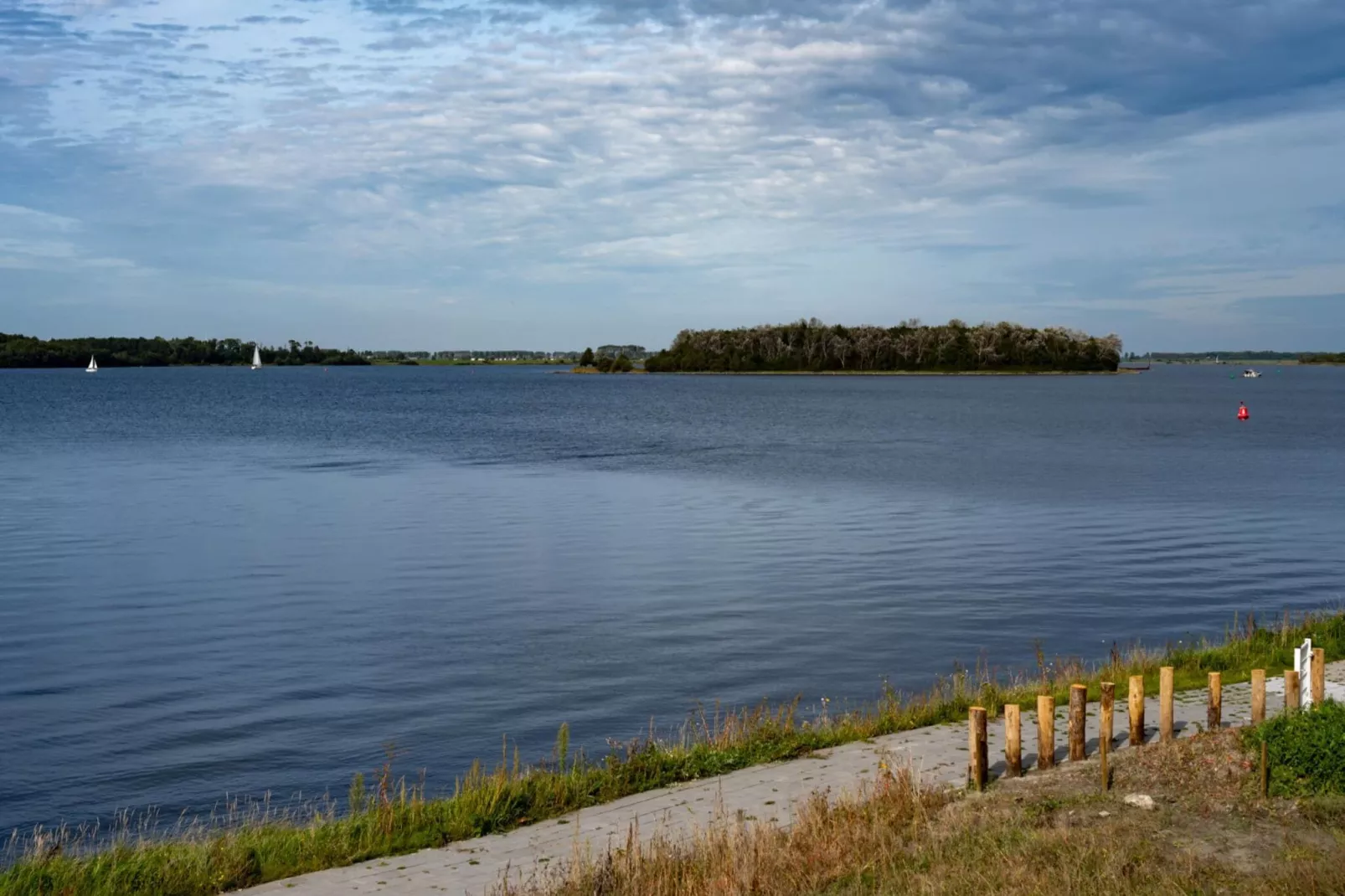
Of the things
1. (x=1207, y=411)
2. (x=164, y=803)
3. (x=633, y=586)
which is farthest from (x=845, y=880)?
(x=1207, y=411)

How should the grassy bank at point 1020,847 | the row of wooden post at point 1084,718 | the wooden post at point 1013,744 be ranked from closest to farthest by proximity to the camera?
the grassy bank at point 1020,847, the row of wooden post at point 1084,718, the wooden post at point 1013,744

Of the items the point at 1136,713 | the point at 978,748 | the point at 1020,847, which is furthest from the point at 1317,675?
the point at 1020,847

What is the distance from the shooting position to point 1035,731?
15609 millimetres

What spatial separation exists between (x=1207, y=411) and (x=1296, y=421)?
2100cm

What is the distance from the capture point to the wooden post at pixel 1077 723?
1388cm

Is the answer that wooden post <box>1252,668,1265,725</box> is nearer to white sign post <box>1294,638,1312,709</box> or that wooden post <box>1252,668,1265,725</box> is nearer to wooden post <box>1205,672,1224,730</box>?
wooden post <box>1205,672,1224,730</box>

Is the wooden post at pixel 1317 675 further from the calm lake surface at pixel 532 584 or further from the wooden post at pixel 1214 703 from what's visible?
the calm lake surface at pixel 532 584

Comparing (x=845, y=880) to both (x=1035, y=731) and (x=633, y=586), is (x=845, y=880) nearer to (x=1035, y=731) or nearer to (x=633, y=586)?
(x=1035, y=731)

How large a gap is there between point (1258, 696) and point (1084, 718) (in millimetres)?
2340

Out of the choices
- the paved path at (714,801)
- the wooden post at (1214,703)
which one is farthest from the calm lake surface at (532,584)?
the wooden post at (1214,703)

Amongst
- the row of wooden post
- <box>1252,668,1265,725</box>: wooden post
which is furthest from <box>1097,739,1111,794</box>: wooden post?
<box>1252,668,1265,725</box>: wooden post

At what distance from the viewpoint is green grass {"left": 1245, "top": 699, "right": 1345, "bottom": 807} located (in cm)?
1206

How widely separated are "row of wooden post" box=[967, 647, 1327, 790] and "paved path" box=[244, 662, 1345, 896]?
33 centimetres

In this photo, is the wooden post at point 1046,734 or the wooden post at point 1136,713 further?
the wooden post at point 1136,713
